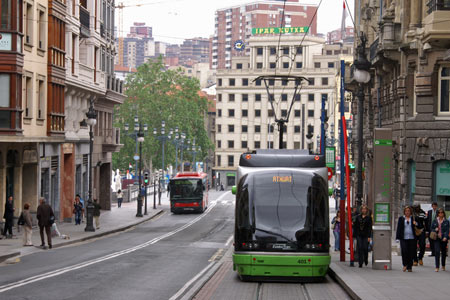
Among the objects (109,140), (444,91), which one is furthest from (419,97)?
(109,140)

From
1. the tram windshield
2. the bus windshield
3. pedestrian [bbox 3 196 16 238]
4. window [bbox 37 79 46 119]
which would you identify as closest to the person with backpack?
pedestrian [bbox 3 196 16 238]

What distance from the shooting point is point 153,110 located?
373ft

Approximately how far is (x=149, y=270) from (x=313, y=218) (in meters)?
5.06

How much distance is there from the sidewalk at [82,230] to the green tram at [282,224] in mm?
8683

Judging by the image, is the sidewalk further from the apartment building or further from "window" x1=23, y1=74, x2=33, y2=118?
the apartment building

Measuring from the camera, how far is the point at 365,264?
896 inches

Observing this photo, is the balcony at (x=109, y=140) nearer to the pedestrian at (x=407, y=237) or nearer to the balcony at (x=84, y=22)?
the balcony at (x=84, y=22)

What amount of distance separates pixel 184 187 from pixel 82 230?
21.0 meters

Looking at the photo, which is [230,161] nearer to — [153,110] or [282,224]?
[153,110]

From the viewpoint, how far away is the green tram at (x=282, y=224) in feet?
62.7

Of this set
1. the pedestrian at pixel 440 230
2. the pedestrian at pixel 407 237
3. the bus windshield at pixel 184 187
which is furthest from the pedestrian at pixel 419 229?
the bus windshield at pixel 184 187

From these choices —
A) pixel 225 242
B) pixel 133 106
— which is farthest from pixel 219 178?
pixel 225 242

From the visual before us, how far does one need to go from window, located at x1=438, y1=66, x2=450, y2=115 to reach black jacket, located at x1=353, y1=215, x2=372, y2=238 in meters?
12.2

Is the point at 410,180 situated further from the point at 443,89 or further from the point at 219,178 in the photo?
the point at 219,178
